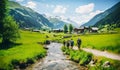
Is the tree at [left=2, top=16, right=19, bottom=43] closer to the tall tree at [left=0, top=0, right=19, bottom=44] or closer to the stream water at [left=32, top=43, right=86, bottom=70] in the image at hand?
the tall tree at [left=0, top=0, right=19, bottom=44]

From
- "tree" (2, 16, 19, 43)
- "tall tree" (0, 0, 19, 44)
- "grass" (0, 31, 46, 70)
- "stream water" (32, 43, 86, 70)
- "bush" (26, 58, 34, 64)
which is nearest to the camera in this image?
"grass" (0, 31, 46, 70)

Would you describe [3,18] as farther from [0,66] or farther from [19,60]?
[0,66]

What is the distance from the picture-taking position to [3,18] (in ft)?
240

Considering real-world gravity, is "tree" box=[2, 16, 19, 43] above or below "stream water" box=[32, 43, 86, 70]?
above

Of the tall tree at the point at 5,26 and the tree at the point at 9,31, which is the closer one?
the tall tree at the point at 5,26

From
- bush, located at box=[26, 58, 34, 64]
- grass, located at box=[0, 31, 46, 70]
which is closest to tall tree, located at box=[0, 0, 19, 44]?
grass, located at box=[0, 31, 46, 70]

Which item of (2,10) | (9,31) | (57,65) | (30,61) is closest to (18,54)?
(30,61)

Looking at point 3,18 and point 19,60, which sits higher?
point 3,18

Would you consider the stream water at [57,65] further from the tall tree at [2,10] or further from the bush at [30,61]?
the tall tree at [2,10]

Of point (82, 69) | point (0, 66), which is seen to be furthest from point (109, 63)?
point (0, 66)

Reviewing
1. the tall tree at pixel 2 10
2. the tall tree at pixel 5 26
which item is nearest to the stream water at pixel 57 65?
the tall tree at pixel 5 26

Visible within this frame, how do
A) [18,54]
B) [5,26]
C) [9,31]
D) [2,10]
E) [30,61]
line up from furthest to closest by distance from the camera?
[9,31] → [5,26] → [2,10] → [18,54] → [30,61]

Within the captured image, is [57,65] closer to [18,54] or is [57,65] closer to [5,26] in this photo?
[18,54]

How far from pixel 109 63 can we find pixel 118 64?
5.96 ft
